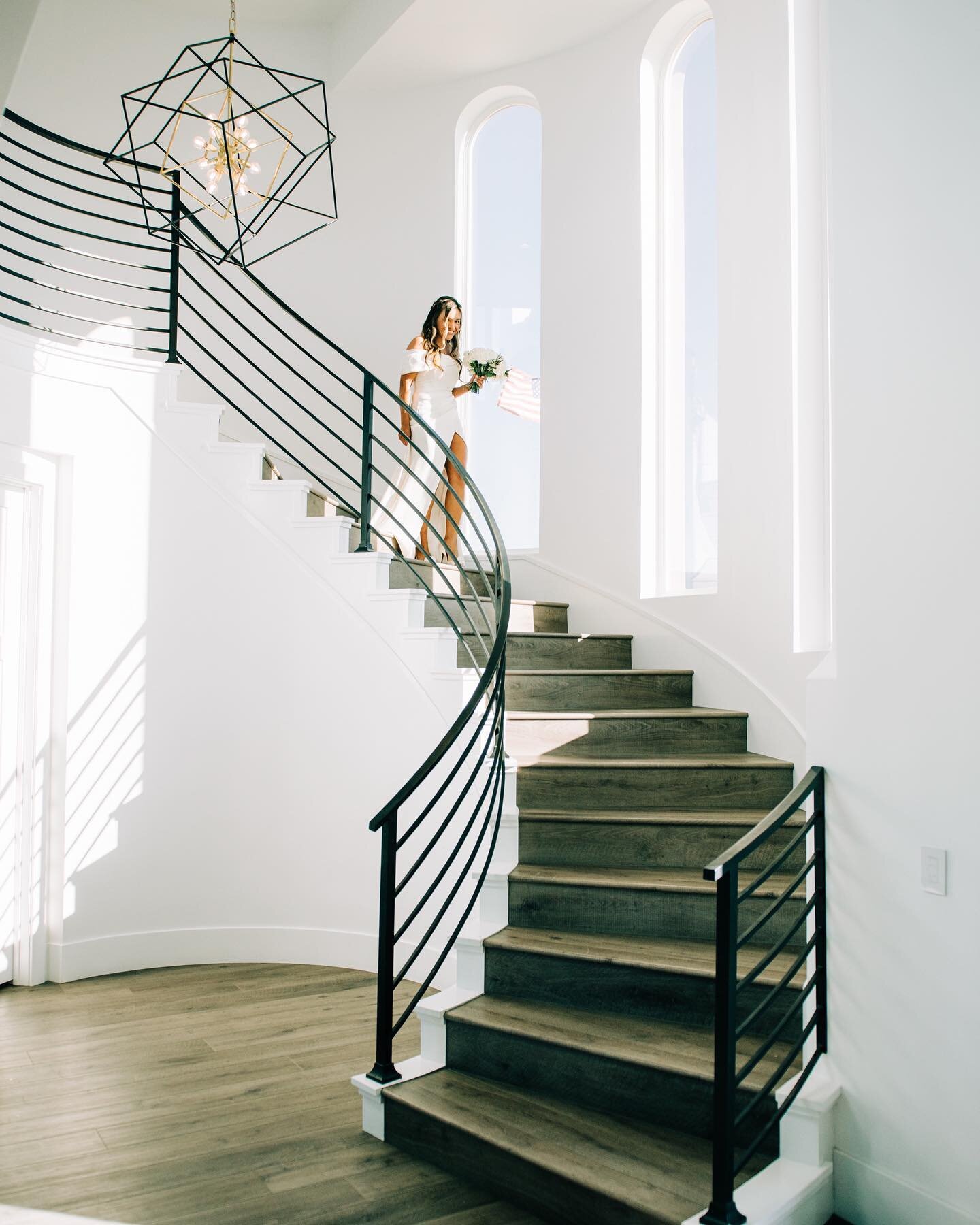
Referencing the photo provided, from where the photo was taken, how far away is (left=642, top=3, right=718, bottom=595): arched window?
5.44 meters

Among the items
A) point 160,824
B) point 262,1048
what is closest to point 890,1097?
point 262,1048

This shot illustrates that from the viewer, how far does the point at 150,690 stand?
4.86 metres

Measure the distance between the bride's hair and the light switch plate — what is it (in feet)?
13.2

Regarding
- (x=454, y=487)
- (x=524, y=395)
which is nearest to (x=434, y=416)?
(x=454, y=487)

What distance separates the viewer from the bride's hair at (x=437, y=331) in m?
5.77

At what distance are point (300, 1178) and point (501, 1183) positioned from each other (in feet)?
1.90

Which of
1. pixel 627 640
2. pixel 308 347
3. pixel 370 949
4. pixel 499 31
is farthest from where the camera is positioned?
pixel 308 347

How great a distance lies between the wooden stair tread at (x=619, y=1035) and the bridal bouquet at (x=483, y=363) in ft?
11.5

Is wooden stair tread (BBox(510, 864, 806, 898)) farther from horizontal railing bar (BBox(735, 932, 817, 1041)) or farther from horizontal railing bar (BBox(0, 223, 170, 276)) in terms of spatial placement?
horizontal railing bar (BBox(0, 223, 170, 276))

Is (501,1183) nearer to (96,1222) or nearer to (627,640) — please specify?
(96,1222)

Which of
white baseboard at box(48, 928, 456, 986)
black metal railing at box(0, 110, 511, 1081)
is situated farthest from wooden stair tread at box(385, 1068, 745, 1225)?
white baseboard at box(48, 928, 456, 986)

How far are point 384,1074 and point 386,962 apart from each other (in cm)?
37

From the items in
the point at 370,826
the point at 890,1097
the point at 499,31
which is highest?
the point at 499,31

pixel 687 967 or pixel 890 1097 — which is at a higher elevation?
pixel 687 967
